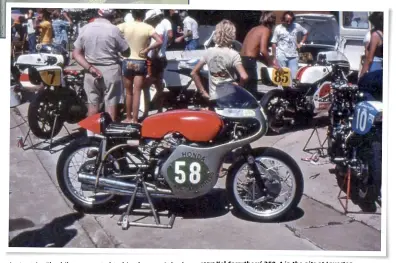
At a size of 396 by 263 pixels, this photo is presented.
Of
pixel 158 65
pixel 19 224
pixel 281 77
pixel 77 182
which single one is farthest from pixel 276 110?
pixel 19 224

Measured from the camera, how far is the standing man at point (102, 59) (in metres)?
3.88

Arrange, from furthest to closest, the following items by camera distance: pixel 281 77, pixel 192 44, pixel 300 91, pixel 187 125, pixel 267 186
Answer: pixel 300 91, pixel 281 77, pixel 192 44, pixel 267 186, pixel 187 125

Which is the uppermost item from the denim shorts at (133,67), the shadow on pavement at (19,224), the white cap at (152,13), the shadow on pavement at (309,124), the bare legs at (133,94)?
the white cap at (152,13)

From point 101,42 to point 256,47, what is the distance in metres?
0.88

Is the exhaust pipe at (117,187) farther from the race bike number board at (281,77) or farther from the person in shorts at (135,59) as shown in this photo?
the race bike number board at (281,77)

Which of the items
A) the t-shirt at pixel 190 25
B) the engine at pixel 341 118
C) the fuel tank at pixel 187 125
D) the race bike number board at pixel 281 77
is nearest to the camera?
the fuel tank at pixel 187 125

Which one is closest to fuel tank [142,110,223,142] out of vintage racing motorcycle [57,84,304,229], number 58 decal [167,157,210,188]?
vintage racing motorcycle [57,84,304,229]

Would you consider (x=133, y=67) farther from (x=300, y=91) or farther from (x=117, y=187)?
(x=300, y=91)

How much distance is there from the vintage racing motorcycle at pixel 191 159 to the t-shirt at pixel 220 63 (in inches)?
2.7

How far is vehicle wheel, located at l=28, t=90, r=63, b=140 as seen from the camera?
4.02m

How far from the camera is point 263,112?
3.81 metres

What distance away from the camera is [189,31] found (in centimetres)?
385

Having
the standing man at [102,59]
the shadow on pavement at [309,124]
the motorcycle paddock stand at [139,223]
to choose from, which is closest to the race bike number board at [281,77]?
the shadow on pavement at [309,124]
